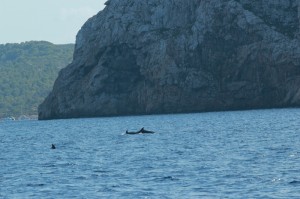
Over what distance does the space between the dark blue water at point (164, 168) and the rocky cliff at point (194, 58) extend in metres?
73.4

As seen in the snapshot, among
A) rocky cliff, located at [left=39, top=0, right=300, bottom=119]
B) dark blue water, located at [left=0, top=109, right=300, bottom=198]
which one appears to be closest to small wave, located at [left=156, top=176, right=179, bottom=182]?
dark blue water, located at [left=0, top=109, right=300, bottom=198]

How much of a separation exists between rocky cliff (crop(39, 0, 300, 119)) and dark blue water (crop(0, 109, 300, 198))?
73.4 metres

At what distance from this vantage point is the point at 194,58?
183 metres

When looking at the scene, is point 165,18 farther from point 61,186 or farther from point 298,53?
point 61,186

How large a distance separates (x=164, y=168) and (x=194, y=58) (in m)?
120

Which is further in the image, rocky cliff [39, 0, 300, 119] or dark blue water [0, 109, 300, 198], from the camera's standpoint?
rocky cliff [39, 0, 300, 119]

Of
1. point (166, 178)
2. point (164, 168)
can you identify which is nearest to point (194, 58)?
point (164, 168)

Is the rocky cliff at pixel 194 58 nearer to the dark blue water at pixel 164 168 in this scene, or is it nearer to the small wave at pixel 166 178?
the dark blue water at pixel 164 168

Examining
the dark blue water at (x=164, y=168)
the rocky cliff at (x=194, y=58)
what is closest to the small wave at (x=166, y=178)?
the dark blue water at (x=164, y=168)

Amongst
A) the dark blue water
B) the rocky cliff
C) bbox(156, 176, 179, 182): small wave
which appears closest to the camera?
the dark blue water

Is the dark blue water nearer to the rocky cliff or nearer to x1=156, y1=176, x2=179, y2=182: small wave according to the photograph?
x1=156, y1=176, x2=179, y2=182: small wave

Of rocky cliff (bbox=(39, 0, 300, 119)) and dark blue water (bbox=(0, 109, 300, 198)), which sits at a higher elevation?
rocky cliff (bbox=(39, 0, 300, 119))

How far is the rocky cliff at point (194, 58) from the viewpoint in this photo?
177125 millimetres

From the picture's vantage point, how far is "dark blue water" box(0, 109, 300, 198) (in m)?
51.4
